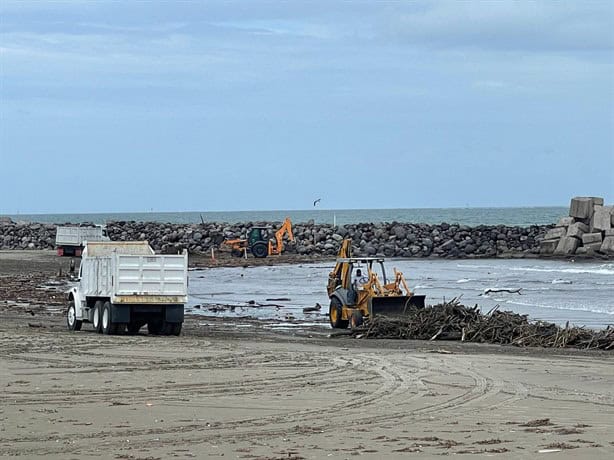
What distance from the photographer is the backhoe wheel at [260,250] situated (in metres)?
59.9

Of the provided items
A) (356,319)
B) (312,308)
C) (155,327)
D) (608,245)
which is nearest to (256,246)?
(608,245)

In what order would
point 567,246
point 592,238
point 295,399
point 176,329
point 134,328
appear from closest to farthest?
point 295,399, point 176,329, point 134,328, point 592,238, point 567,246

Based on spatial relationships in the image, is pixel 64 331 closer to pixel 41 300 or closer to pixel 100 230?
pixel 41 300

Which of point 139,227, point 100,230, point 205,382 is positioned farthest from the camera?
point 139,227

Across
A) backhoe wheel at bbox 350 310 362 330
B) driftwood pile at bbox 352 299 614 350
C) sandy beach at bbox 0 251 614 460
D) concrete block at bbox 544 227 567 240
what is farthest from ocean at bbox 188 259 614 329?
sandy beach at bbox 0 251 614 460

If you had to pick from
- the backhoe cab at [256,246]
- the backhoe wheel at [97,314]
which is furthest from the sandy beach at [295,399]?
the backhoe cab at [256,246]

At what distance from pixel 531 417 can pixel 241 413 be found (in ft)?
9.62

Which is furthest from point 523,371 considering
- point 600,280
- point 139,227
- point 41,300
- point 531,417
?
point 139,227

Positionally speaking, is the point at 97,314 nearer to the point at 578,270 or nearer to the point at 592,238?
the point at 578,270

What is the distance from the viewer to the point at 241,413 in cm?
1140

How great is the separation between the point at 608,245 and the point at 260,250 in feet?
61.1

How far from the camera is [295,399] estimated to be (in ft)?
40.9

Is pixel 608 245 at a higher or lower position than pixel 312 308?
higher

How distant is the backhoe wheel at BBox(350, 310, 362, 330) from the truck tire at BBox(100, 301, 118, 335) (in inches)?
192
